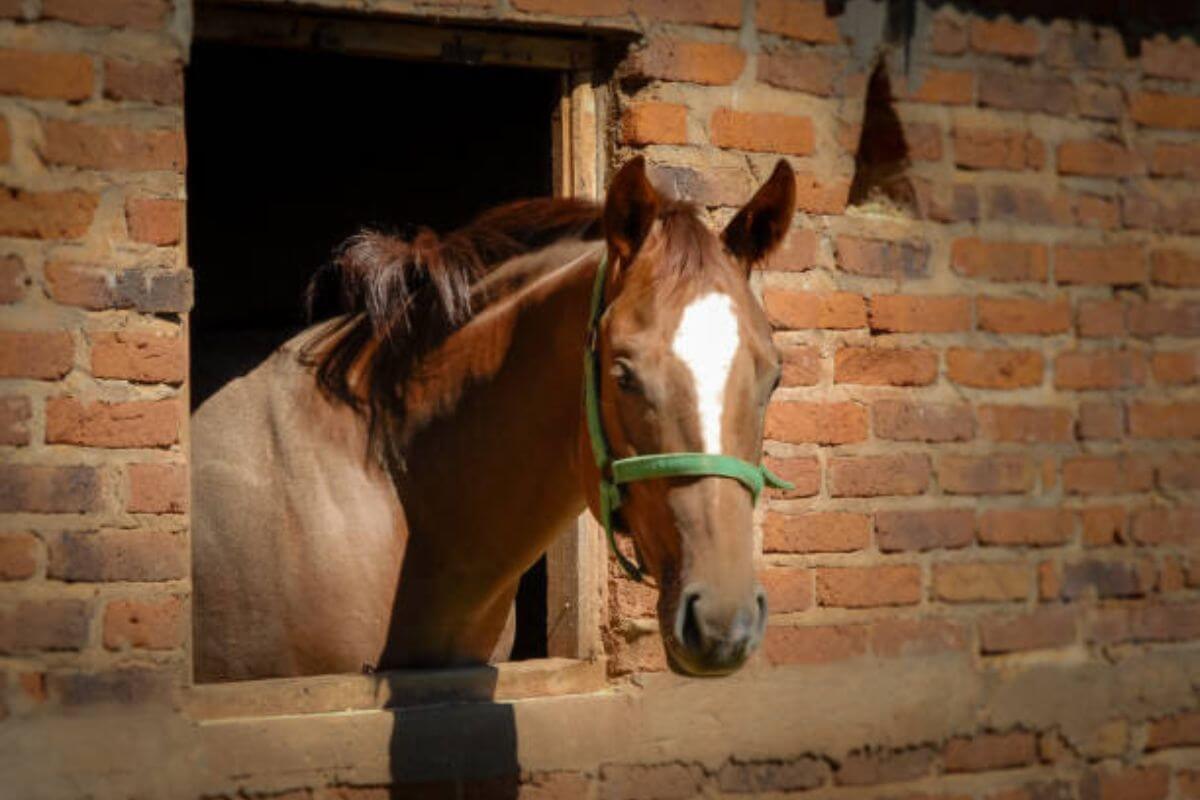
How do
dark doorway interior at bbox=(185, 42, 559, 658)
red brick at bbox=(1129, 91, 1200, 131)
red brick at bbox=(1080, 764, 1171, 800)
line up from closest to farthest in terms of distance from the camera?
red brick at bbox=(1080, 764, 1171, 800)
red brick at bbox=(1129, 91, 1200, 131)
dark doorway interior at bbox=(185, 42, 559, 658)

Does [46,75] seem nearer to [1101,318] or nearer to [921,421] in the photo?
[921,421]

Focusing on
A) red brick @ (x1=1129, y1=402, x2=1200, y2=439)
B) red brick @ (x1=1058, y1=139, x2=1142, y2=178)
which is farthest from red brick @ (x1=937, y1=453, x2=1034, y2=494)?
red brick @ (x1=1058, y1=139, x2=1142, y2=178)

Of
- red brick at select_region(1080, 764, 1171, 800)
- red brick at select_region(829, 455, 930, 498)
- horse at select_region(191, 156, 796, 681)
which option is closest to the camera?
horse at select_region(191, 156, 796, 681)

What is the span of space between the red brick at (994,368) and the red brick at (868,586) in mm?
483

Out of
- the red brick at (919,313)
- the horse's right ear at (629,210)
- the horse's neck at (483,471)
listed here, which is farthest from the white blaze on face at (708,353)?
the red brick at (919,313)

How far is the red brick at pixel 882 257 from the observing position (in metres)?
3.71

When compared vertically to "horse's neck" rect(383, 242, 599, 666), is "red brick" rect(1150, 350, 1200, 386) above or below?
above

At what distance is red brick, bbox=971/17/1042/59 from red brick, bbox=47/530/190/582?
2.23 m

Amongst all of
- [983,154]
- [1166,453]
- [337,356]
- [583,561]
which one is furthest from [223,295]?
[1166,453]

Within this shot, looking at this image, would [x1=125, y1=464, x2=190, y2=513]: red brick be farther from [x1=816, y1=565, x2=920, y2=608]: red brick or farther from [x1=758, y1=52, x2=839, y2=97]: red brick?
[x1=758, y1=52, x2=839, y2=97]: red brick

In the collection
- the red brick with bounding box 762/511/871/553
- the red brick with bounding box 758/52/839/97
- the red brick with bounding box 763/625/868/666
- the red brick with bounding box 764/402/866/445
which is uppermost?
the red brick with bounding box 758/52/839/97

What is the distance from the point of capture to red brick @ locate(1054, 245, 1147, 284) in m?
3.95

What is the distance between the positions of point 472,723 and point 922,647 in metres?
1.14

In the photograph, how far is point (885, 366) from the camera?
3.75m
